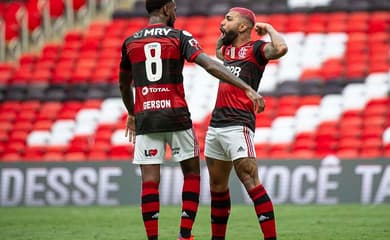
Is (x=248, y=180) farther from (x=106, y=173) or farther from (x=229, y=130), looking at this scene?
(x=106, y=173)

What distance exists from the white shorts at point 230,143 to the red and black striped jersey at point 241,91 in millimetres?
62

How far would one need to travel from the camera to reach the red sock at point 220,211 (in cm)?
818

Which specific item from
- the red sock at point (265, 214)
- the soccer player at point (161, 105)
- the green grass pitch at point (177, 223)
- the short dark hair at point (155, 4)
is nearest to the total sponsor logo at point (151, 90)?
the soccer player at point (161, 105)

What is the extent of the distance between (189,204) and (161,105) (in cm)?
93

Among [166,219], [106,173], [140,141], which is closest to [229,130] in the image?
[140,141]

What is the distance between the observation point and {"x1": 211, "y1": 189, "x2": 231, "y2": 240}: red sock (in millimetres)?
8180

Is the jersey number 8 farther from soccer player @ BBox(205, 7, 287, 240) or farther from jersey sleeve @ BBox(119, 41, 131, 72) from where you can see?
soccer player @ BBox(205, 7, 287, 240)

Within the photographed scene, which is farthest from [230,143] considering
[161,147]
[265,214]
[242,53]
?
[242,53]

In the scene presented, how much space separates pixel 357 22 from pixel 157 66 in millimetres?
12197

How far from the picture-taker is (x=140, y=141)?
797 cm

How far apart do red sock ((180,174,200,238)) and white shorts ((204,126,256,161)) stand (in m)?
0.34

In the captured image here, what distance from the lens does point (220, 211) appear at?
8.18 meters

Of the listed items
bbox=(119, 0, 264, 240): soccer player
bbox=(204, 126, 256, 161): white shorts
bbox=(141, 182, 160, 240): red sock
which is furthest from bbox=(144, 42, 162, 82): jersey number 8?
bbox=(141, 182, 160, 240): red sock

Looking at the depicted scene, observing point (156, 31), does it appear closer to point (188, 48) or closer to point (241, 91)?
point (188, 48)
